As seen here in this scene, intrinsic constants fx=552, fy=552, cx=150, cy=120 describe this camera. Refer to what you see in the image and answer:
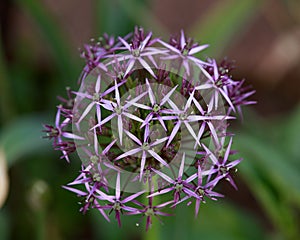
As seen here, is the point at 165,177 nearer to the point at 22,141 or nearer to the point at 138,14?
the point at 22,141

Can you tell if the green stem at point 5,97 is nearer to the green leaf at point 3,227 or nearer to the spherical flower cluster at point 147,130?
the green leaf at point 3,227

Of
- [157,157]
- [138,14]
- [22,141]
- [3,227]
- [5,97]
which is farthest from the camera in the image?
[5,97]

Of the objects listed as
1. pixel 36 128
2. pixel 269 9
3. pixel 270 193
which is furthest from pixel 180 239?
pixel 269 9

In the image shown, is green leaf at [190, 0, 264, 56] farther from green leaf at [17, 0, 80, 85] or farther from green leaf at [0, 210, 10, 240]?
green leaf at [0, 210, 10, 240]

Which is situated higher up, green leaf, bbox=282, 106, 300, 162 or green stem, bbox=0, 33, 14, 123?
green stem, bbox=0, 33, 14, 123

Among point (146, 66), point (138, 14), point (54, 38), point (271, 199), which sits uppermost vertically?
point (54, 38)

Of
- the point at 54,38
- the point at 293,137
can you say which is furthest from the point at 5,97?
the point at 293,137

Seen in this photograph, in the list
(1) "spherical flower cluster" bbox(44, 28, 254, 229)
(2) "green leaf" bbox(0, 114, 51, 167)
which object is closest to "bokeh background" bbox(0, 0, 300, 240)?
(2) "green leaf" bbox(0, 114, 51, 167)
